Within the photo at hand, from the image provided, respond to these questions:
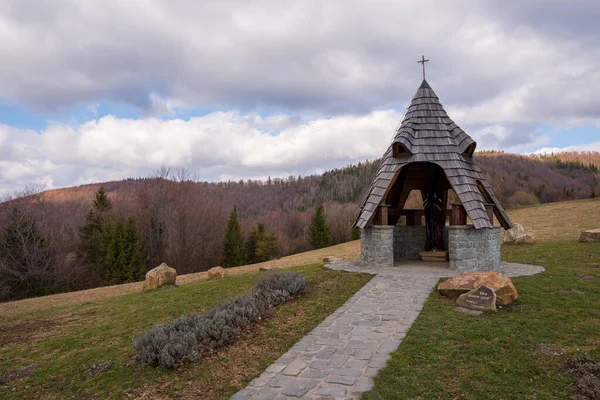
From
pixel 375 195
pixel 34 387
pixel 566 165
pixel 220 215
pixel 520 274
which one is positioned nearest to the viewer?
pixel 34 387

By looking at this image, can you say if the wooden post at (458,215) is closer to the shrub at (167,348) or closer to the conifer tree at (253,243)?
the shrub at (167,348)

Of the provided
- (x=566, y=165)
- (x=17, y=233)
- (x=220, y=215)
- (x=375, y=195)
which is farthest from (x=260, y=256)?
(x=566, y=165)

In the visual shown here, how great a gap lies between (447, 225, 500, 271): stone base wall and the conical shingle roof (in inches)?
18.2

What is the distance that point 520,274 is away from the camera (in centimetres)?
1062

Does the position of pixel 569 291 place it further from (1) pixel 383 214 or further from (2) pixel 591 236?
(2) pixel 591 236

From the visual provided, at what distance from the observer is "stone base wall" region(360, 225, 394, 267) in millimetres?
12125

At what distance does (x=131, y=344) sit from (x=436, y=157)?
9.62 m

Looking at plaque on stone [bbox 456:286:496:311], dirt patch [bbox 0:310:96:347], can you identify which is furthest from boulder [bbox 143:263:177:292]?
plaque on stone [bbox 456:286:496:311]

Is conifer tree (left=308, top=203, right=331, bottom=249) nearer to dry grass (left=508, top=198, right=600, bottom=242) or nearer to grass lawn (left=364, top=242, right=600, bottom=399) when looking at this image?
dry grass (left=508, top=198, right=600, bottom=242)

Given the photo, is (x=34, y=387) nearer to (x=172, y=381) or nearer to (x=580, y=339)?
(x=172, y=381)

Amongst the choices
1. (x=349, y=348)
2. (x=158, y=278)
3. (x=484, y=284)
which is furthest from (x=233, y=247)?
(x=349, y=348)

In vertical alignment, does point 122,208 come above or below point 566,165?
below

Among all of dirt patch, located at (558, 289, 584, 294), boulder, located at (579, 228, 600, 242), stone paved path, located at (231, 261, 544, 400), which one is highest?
boulder, located at (579, 228, 600, 242)

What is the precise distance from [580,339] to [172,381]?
20.0 ft
